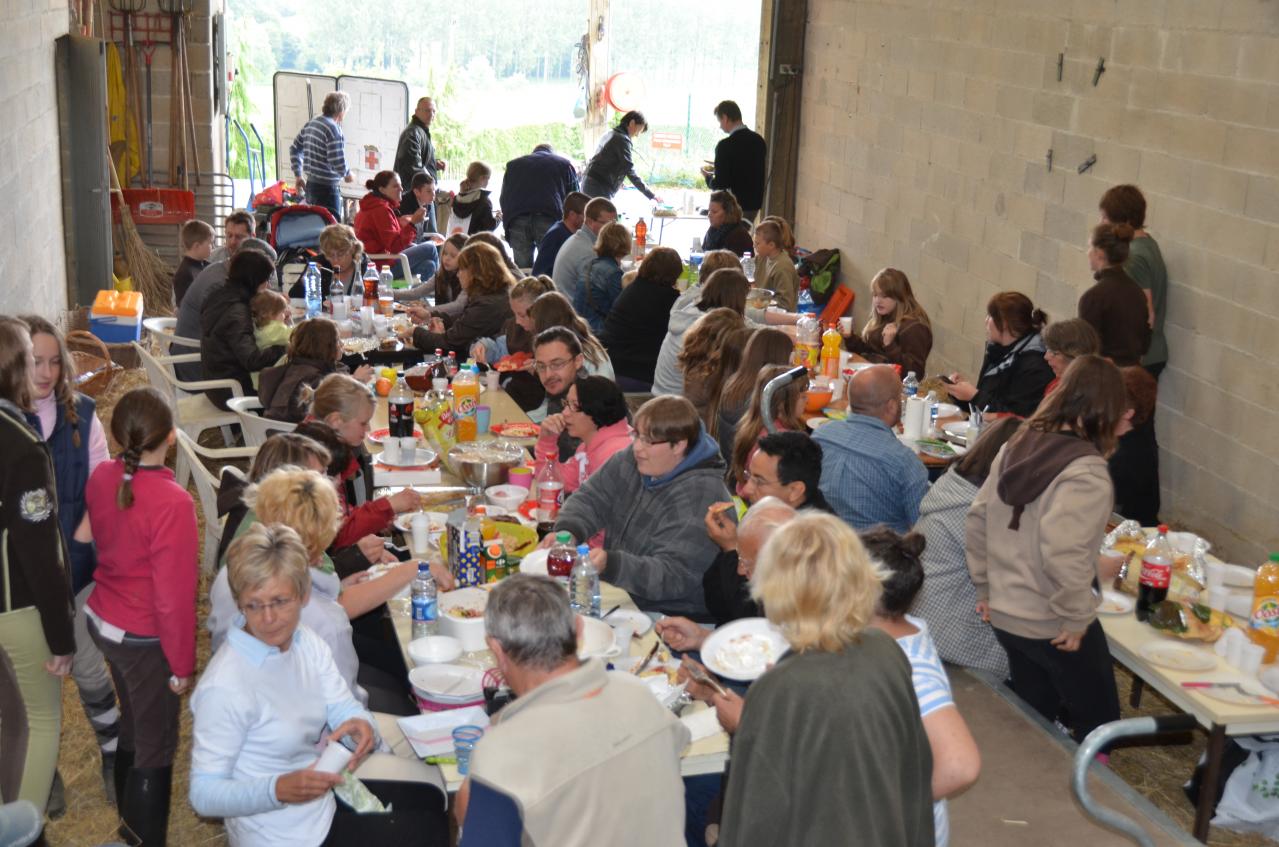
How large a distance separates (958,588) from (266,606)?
238 centimetres

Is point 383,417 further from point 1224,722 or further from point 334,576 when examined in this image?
point 1224,722

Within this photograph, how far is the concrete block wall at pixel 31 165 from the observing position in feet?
24.7

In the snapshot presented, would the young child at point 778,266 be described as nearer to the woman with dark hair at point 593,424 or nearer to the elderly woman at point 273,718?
the woman with dark hair at point 593,424

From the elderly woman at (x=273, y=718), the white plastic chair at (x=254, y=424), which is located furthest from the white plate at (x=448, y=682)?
the white plastic chair at (x=254, y=424)

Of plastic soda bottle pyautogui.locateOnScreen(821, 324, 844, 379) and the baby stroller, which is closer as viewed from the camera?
plastic soda bottle pyautogui.locateOnScreen(821, 324, 844, 379)

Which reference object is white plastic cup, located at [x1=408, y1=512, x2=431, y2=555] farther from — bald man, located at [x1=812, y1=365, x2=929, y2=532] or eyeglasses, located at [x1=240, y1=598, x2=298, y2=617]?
bald man, located at [x1=812, y1=365, x2=929, y2=532]

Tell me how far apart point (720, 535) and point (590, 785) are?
63.4 inches

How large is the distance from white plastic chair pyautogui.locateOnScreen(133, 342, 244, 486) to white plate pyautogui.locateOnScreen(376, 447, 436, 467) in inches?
66.3

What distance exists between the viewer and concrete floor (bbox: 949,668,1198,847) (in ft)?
11.5

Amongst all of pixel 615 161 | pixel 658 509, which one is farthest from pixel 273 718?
pixel 615 161

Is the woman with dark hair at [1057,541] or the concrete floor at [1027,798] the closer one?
the concrete floor at [1027,798]

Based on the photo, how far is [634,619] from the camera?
3.77m

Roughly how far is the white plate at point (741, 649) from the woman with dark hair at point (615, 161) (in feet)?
28.9

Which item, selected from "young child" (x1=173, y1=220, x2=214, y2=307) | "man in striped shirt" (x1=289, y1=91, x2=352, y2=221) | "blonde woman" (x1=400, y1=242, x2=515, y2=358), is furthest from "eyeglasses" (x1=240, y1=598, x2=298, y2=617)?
"man in striped shirt" (x1=289, y1=91, x2=352, y2=221)
